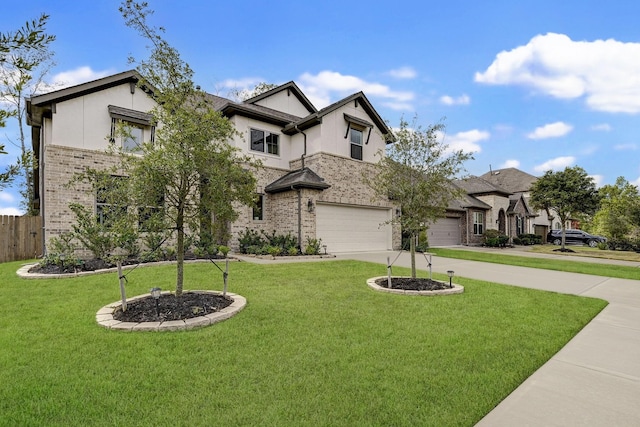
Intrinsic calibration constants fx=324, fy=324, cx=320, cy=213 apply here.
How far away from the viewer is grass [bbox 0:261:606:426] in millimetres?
2586

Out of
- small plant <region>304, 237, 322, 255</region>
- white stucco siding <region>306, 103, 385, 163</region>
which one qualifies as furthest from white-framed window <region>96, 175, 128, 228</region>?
white stucco siding <region>306, 103, 385, 163</region>

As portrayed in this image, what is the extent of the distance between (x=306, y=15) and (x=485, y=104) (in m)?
8.66

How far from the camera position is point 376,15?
1102cm

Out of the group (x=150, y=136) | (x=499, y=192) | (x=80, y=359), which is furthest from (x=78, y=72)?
(x=499, y=192)

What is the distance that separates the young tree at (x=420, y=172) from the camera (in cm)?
749

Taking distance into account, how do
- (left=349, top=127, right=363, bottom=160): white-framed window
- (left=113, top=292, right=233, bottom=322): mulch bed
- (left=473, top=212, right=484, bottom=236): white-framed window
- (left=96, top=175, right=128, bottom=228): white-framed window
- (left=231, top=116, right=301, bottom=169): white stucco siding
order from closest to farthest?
1. (left=113, top=292, right=233, bottom=322): mulch bed
2. (left=96, top=175, right=128, bottom=228): white-framed window
3. (left=231, top=116, right=301, bottom=169): white stucco siding
4. (left=349, top=127, right=363, bottom=160): white-framed window
5. (left=473, top=212, right=484, bottom=236): white-framed window

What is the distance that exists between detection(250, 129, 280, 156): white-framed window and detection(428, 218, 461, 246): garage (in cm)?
1173

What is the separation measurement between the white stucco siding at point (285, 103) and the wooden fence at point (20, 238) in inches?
432

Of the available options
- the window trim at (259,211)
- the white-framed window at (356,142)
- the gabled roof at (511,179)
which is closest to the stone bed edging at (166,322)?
the window trim at (259,211)

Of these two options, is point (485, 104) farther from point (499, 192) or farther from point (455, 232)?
point (499, 192)

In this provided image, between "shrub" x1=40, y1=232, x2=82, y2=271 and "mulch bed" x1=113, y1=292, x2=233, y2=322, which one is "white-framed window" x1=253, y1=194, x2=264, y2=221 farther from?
"mulch bed" x1=113, y1=292, x2=233, y2=322

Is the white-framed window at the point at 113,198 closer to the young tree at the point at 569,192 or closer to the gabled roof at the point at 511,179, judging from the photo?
the young tree at the point at 569,192

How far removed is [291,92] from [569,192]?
1935 centimetres

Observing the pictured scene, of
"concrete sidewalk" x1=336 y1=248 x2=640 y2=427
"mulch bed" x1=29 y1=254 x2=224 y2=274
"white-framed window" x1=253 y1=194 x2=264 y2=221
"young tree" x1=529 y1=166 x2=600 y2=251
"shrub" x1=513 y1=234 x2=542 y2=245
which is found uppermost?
"young tree" x1=529 y1=166 x2=600 y2=251
